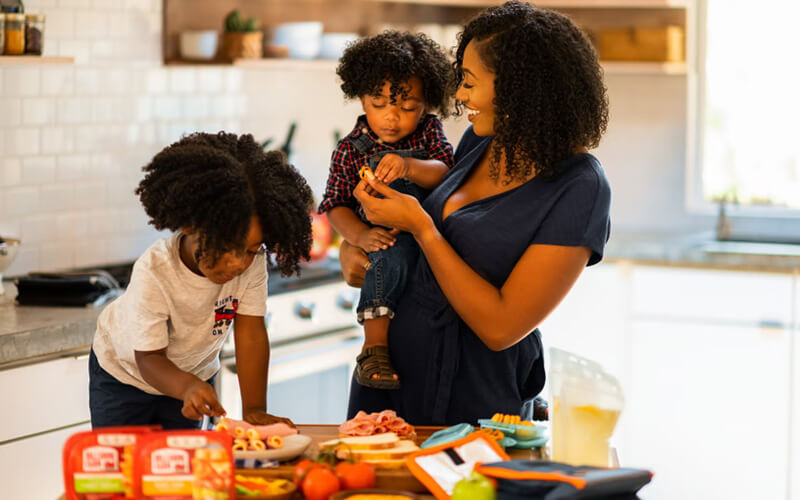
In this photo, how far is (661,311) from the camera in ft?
12.3

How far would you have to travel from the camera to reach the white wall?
309cm

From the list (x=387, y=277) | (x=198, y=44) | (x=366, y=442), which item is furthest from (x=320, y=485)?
(x=198, y=44)

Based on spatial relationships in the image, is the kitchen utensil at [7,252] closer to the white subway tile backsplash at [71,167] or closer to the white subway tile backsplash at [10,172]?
the white subway tile backsplash at [10,172]

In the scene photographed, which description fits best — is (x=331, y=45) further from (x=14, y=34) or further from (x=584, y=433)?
(x=584, y=433)

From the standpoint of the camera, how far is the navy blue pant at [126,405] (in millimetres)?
1905

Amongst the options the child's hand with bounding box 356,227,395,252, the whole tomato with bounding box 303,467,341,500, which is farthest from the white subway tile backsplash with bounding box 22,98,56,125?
the whole tomato with bounding box 303,467,341,500

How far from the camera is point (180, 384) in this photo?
1636mm

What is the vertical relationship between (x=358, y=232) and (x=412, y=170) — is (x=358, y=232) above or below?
below

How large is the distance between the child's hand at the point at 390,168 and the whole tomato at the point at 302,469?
0.73 metres

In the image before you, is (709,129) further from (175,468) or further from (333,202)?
(175,468)

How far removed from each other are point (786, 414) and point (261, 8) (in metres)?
2.45

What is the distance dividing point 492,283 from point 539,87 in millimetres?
362

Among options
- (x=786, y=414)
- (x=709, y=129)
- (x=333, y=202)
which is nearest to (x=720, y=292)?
(x=786, y=414)

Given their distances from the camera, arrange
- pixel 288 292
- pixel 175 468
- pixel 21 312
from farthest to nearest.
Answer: pixel 288 292 → pixel 21 312 → pixel 175 468
